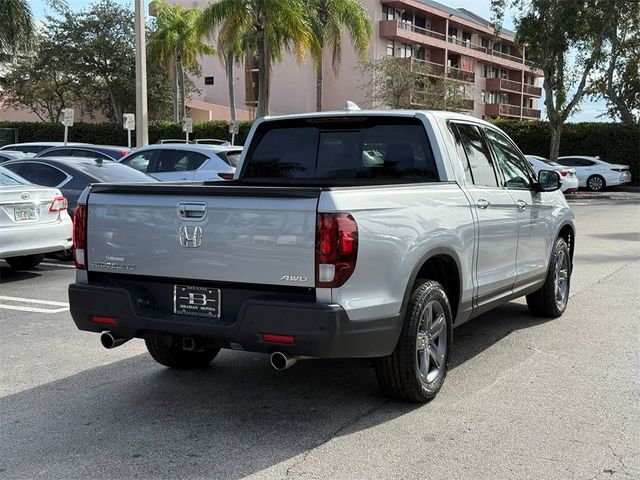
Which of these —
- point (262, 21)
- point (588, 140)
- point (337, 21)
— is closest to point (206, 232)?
point (262, 21)

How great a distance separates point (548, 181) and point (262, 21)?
23.1m

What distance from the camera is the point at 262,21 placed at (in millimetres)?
28219

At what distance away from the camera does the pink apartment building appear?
5203 cm

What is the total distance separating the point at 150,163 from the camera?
585 inches

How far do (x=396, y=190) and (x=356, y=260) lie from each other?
26.0 inches

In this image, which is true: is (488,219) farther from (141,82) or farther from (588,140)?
(588,140)

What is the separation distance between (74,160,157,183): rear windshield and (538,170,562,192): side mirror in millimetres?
6606

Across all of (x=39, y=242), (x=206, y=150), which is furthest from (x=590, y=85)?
(x=39, y=242)

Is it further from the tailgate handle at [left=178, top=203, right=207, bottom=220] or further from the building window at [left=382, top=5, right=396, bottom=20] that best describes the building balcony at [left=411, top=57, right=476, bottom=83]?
the tailgate handle at [left=178, top=203, right=207, bottom=220]

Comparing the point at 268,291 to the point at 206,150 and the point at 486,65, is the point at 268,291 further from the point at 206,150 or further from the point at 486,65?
the point at 486,65

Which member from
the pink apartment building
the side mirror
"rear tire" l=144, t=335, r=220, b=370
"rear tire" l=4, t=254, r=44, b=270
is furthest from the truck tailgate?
the pink apartment building

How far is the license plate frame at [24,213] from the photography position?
31.2ft

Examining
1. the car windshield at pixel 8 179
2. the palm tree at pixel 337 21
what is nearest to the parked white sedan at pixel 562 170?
the palm tree at pixel 337 21

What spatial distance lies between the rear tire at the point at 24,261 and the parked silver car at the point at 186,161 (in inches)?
150
